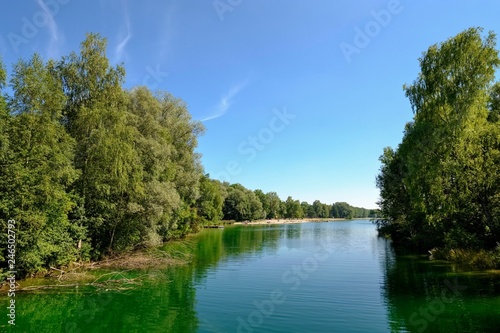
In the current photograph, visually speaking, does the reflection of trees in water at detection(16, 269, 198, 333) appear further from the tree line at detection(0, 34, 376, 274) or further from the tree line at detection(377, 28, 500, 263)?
the tree line at detection(377, 28, 500, 263)

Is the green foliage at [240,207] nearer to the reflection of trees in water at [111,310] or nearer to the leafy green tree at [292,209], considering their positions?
the leafy green tree at [292,209]

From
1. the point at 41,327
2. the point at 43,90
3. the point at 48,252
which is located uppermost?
the point at 43,90

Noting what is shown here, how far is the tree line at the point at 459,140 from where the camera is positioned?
81.3 ft

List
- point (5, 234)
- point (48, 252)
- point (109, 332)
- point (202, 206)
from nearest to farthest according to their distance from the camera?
point (109, 332) → point (5, 234) → point (48, 252) → point (202, 206)

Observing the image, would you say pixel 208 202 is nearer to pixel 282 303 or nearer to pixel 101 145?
pixel 101 145

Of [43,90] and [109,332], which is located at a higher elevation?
[43,90]

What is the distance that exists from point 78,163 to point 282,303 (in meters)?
21.5

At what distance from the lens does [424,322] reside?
14.5 meters

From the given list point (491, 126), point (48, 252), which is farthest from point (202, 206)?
point (491, 126)

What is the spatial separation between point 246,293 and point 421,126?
20.1m

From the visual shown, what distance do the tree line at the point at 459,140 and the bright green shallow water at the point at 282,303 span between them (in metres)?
5.59

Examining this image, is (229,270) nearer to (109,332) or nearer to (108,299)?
(108,299)

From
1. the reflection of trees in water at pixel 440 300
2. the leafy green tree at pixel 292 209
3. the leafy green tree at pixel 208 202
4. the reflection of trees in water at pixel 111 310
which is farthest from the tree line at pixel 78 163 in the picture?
the leafy green tree at pixel 292 209

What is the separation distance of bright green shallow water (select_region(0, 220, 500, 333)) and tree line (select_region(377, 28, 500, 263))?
5586 millimetres
